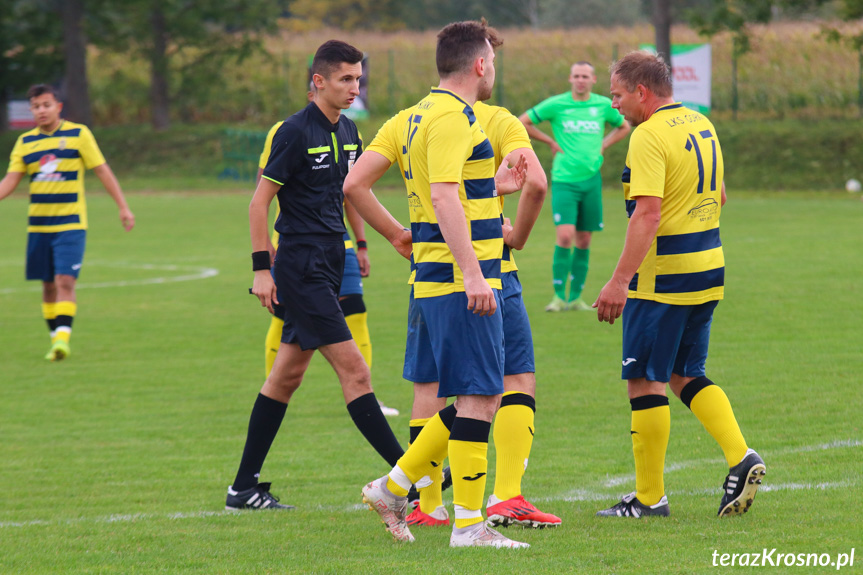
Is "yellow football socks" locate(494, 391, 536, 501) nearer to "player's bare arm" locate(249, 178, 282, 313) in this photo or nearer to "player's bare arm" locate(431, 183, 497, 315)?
"player's bare arm" locate(431, 183, 497, 315)

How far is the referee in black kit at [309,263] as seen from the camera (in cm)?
523

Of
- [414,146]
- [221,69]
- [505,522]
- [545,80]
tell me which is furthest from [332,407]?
[221,69]

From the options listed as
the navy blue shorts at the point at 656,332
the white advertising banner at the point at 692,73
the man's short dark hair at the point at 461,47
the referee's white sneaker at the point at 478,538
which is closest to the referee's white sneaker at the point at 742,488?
the navy blue shorts at the point at 656,332

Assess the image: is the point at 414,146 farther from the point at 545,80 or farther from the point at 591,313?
the point at 545,80

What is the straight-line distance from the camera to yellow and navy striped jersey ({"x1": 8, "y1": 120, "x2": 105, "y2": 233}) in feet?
32.6

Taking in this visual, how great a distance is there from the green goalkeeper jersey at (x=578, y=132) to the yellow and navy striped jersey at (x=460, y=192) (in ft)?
22.9

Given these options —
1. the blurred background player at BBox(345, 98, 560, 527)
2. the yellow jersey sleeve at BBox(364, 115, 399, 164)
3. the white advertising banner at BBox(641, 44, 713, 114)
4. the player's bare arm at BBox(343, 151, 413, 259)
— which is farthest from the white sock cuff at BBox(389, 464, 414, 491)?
the white advertising banner at BBox(641, 44, 713, 114)

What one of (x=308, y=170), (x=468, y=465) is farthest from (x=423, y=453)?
(x=308, y=170)

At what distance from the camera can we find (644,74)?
15.6ft

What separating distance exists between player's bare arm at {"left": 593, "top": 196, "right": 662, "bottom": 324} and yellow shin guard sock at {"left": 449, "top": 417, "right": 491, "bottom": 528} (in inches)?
29.1

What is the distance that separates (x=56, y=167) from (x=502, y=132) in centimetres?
634

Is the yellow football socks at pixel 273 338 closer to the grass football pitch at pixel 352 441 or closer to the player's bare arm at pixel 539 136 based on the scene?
the grass football pitch at pixel 352 441

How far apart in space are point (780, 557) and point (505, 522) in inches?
47.0

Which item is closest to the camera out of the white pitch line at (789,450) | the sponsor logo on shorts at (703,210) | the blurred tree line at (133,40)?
the sponsor logo on shorts at (703,210)
